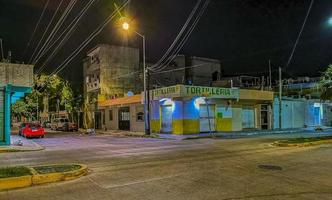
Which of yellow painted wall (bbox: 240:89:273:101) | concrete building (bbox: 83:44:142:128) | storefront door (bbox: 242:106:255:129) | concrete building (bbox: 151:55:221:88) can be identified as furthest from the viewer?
concrete building (bbox: 151:55:221:88)

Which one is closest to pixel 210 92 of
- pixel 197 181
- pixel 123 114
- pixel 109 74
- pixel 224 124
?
pixel 224 124

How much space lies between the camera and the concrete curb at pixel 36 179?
841cm

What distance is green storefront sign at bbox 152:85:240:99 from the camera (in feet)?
89.2

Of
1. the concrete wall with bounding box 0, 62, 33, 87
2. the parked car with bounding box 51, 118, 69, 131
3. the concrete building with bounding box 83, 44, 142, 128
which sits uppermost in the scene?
the concrete building with bounding box 83, 44, 142, 128

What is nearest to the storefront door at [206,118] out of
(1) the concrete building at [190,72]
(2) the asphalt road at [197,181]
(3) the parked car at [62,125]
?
(2) the asphalt road at [197,181]

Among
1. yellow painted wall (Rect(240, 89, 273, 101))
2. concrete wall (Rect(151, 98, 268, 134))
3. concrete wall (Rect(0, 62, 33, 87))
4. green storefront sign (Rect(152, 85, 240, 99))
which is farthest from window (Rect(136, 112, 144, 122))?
concrete wall (Rect(0, 62, 33, 87))

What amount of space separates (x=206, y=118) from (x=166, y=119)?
3784 millimetres

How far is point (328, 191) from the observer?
24.8ft

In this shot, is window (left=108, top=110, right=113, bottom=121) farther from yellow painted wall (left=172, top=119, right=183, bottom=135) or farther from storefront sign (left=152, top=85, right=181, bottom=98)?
yellow painted wall (left=172, top=119, right=183, bottom=135)

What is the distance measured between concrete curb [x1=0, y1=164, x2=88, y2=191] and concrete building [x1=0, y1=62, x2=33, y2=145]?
11.8m

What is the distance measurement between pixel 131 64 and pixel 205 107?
21794 millimetres

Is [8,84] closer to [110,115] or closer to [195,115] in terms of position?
[195,115]

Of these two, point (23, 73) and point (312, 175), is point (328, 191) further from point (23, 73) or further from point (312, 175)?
point (23, 73)

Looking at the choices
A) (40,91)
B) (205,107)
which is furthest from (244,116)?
(40,91)
